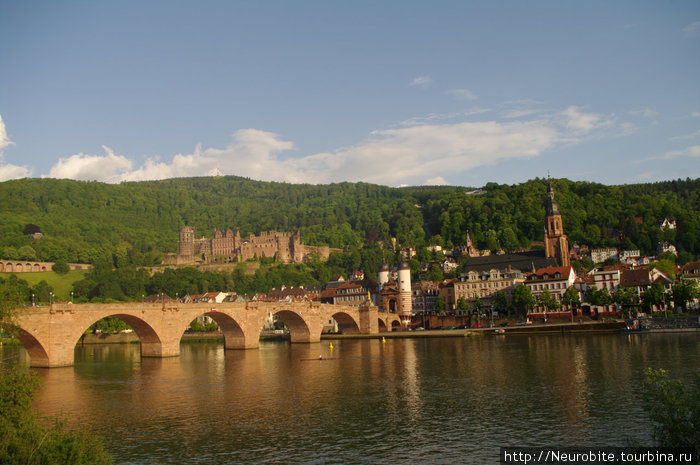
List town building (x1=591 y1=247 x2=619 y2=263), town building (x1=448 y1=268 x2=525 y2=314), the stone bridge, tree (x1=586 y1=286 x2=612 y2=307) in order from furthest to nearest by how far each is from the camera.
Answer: town building (x1=591 y1=247 x2=619 y2=263)
town building (x1=448 y1=268 x2=525 y2=314)
tree (x1=586 y1=286 x2=612 y2=307)
the stone bridge

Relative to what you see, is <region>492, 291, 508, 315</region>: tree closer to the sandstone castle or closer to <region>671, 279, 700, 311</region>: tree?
<region>671, 279, 700, 311</region>: tree

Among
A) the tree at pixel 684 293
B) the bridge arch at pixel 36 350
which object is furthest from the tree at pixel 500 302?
the bridge arch at pixel 36 350

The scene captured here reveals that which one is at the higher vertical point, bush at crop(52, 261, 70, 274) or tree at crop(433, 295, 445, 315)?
bush at crop(52, 261, 70, 274)

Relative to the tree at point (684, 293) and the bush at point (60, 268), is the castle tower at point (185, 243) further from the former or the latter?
the tree at point (684, 293)

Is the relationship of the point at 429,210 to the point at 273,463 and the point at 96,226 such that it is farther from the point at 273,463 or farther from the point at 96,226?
the point at 273,463

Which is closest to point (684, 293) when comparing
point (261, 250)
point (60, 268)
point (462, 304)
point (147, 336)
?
point (462, 304)

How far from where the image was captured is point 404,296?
104 meters

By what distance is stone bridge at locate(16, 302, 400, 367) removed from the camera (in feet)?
148

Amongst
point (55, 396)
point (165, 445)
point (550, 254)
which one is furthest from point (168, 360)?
point (550, 254)

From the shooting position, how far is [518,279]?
10031cm

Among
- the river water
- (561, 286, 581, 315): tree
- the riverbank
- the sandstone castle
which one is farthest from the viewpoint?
the sandstone castle

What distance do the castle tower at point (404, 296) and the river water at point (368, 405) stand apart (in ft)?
166

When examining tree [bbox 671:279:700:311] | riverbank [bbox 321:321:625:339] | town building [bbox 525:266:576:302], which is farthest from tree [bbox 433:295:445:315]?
tree [bbox 671:279:700:311]

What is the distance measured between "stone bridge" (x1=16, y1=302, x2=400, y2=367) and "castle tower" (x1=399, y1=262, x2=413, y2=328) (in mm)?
23205
